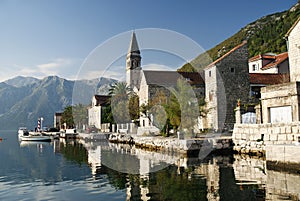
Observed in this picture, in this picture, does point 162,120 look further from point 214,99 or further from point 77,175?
point 77,175

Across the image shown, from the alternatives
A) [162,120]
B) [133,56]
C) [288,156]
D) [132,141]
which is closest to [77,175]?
[288,156]

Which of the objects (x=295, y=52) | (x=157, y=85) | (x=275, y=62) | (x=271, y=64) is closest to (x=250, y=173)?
(x=295, y=52)

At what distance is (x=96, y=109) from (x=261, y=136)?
56.2 m

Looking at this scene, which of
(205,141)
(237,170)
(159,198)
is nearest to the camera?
(159,198)

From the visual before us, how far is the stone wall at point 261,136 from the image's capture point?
62.2ft

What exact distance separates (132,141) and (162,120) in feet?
24.7

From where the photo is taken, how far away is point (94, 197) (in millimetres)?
11383

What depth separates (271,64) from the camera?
4384 centimetres

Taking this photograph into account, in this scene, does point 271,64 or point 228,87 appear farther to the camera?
point 271,64

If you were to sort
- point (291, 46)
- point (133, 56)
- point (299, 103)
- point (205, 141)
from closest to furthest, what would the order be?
point (299, 103)
point (205, 141)
point (291, 46)
point (133, 56)

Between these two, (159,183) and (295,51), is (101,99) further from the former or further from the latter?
(159,183)

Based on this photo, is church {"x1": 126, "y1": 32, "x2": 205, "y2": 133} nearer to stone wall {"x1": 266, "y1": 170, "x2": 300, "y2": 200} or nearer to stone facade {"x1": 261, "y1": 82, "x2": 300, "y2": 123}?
stone facade {"x1": 261, "y1": 82, "x2": 300, "y2": 123}

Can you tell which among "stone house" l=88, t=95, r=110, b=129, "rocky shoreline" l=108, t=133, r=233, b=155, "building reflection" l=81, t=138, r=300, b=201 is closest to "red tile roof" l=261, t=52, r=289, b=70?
"rocky shoreline" l=108, t=133, r=233, b=155

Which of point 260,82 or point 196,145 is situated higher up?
point 260,82
